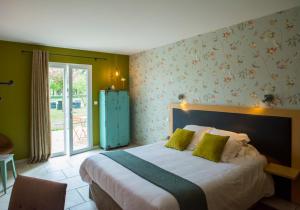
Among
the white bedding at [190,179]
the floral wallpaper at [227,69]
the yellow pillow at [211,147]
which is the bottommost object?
the white bedding at [190,179]

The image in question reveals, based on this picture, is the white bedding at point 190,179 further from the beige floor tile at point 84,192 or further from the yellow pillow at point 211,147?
the beige floor tile at point 84,192

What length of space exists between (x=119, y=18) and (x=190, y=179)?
7.44ft

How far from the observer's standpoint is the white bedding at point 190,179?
189 cm

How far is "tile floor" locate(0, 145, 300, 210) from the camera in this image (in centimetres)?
266

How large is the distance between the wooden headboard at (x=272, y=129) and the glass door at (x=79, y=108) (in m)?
3.09

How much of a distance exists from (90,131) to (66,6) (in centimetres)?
328

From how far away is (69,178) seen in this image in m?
3.48

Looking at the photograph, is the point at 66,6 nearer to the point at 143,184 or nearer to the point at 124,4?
the point at 124,4

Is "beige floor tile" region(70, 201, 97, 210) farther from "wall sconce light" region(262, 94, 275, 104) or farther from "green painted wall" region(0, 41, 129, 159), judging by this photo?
"wall sconce light" region(262, 94, 275, 104)

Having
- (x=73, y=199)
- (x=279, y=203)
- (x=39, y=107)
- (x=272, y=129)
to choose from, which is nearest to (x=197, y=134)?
(x=272, y=129)

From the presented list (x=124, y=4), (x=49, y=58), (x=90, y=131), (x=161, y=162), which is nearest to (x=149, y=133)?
(x=90, y=131)

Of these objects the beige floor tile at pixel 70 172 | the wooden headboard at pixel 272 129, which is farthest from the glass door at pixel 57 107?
the wooden headboard at pixel 272 129

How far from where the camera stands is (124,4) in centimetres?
236

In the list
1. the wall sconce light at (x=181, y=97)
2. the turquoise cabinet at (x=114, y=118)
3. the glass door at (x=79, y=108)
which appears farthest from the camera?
the turquoise cabinet at (x=114, y=118)
